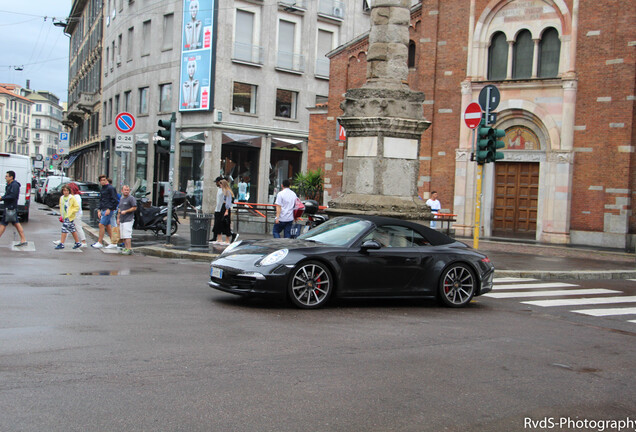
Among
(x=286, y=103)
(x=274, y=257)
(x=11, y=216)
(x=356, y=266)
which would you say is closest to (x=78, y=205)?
(x=11, y=216)

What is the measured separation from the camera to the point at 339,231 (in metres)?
9.82

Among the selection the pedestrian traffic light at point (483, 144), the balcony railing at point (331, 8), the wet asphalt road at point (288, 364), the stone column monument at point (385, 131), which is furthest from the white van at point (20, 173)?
the balcony railing at point (331, 8)

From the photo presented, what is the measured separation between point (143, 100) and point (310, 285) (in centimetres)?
3455

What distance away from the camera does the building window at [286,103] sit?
3888 centimetres

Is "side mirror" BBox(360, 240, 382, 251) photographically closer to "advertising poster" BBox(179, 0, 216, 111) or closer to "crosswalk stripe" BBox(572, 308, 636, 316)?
"crosswalk stripe" BBox(572, 308, 636, 316)

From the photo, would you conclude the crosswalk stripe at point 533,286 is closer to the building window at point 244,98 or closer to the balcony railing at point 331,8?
the building window at point 244,98

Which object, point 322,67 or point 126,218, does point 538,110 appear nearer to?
point 126,218

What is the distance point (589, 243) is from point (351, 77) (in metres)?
13.4

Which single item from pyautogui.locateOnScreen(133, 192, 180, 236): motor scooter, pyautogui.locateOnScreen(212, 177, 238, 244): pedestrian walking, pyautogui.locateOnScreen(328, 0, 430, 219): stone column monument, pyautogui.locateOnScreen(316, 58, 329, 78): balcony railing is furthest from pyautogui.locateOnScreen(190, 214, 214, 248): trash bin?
pyautogui.locateOnScreen(316, 58, 329, 78): balcony railing

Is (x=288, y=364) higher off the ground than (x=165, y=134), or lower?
lower

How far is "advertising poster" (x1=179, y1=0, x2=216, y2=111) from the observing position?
35812 millimetres

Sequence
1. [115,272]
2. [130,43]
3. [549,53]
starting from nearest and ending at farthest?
[115,272] → [549,53] → [130,43]

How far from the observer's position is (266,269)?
8.68 meters

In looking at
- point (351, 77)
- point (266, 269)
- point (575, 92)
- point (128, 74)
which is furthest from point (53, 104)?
point (266, 269)
